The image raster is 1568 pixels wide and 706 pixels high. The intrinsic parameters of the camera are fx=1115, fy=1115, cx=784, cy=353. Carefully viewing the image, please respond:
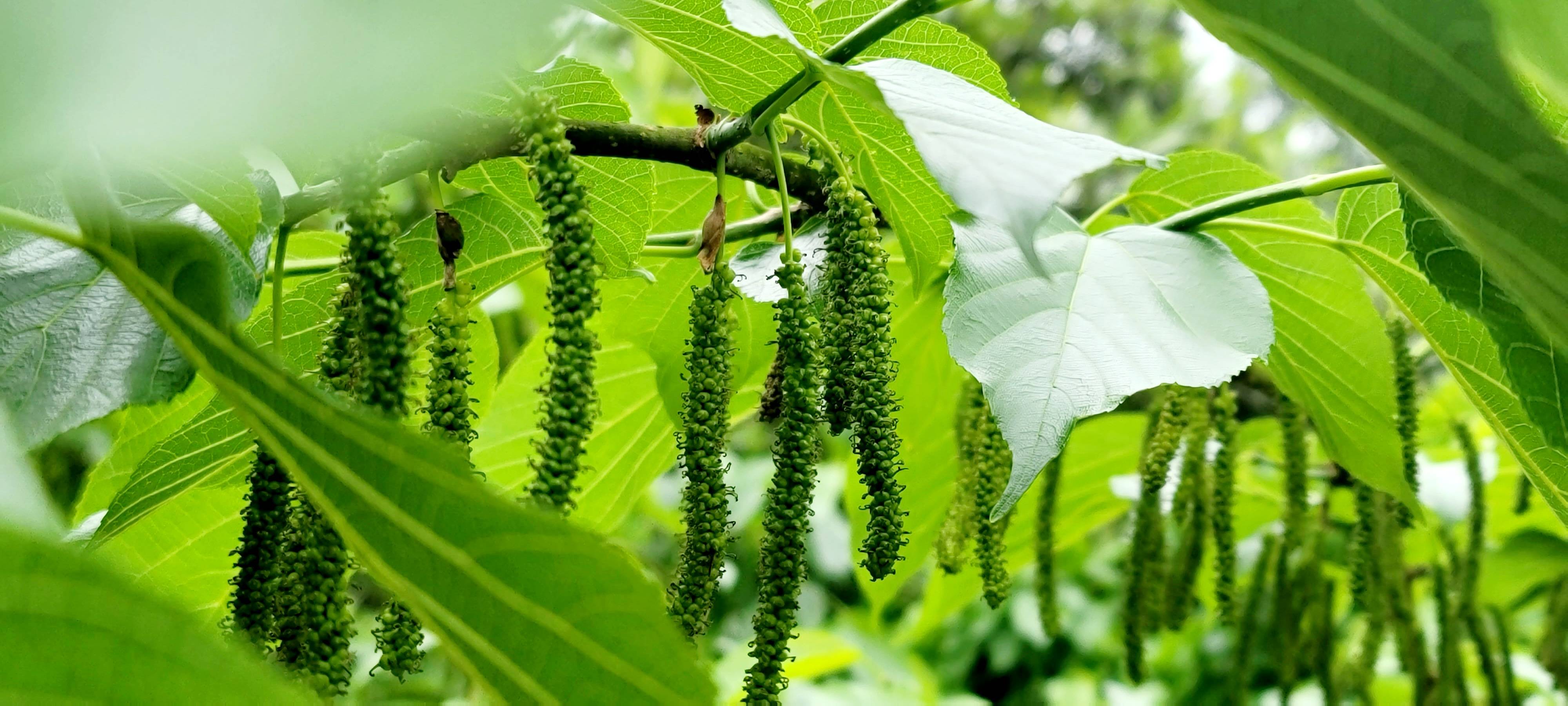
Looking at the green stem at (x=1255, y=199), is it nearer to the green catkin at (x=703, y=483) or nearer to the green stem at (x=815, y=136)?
the green stem at (x=815, y=136)

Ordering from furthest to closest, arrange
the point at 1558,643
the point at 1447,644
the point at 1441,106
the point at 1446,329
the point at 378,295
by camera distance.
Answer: the point at 1558,643
the point at 1447,644
the point at 1446,329
the point at 378,295
the point at 1441,106

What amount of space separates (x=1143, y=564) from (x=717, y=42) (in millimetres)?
746

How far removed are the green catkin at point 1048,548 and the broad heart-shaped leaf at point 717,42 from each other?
0.53 meters

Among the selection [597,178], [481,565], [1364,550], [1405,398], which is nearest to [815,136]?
[597,178]

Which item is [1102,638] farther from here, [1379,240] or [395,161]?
[395,161]

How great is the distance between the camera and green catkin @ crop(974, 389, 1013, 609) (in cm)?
89

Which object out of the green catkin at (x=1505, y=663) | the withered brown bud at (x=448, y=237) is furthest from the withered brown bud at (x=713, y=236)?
the green catkin at (x=1505, y=663)

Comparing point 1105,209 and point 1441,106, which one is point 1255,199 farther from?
point 1441,106

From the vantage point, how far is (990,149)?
507 mm

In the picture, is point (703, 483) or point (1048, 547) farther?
point (1048, 547)

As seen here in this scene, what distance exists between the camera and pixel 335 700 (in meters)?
0.64

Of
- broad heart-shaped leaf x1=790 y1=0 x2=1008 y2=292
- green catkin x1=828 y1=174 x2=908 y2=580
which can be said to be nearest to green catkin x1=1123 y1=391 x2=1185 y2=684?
broad heart-shaped leaf x1=790 y1=0 x2=1008 y2=292

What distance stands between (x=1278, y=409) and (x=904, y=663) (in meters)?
1.81

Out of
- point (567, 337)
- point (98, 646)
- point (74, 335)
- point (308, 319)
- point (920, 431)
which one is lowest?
point (98, 646)
